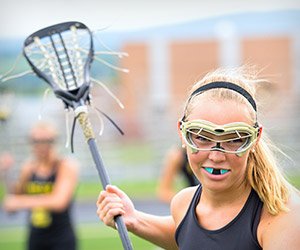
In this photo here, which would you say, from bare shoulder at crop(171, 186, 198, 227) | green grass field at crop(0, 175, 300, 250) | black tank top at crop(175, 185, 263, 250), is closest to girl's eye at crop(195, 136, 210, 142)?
black tank top at crop(175, 185, 263, 250)

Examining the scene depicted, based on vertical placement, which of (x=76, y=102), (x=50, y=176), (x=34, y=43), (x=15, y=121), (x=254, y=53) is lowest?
(x=254, y=53)

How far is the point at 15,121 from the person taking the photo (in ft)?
73.7

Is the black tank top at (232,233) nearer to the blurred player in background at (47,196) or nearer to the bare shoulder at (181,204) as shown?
the bare shoulder at (181,204)

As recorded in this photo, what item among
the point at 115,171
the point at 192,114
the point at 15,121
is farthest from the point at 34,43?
the point at 15,121

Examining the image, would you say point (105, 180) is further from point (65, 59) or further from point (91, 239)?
point (91, 239)

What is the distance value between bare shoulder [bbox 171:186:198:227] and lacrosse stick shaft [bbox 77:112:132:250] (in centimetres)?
24

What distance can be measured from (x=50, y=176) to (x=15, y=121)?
14.4 metres

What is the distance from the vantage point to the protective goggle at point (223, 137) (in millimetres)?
3125

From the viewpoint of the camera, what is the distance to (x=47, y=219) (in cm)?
828

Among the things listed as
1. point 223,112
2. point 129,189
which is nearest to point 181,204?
point 223,112

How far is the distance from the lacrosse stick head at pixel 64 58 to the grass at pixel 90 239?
23.7 ft

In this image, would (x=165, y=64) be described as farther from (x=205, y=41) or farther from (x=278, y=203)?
(x=278, y=203)

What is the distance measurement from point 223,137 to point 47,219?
541cm

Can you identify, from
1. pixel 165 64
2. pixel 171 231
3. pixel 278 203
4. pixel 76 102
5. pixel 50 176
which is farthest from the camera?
pixel 165 64
